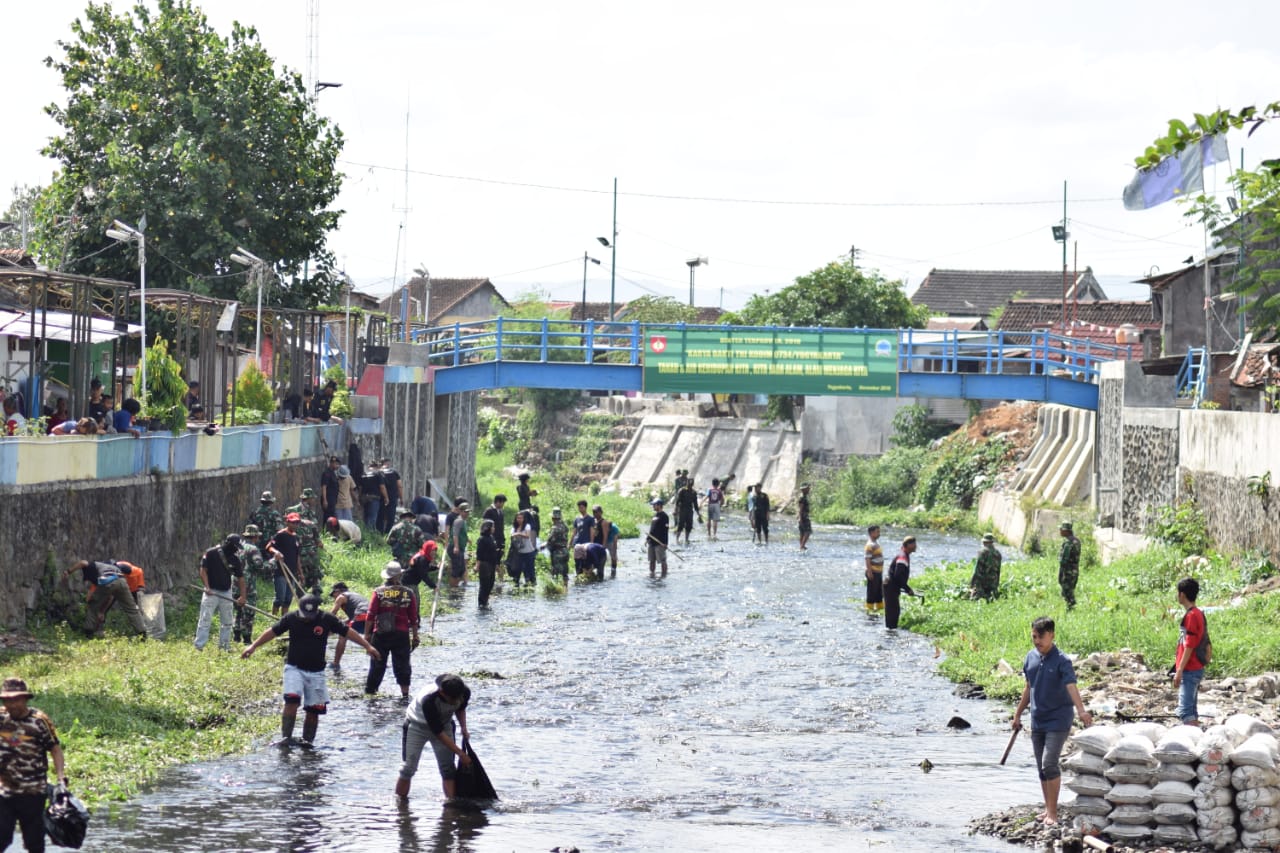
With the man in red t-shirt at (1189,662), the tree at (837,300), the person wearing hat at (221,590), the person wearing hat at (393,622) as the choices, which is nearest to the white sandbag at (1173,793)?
the man in red t-shirt at (1189,662)

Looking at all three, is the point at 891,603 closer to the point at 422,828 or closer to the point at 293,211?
the point at 422,828

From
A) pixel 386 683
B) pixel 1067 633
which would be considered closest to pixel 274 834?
pixel 386 683

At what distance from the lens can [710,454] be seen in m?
60.3

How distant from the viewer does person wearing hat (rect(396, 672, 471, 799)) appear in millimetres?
12931

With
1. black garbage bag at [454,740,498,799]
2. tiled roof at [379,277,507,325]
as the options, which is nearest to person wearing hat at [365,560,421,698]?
black garbage bag at [454,740,498,799]

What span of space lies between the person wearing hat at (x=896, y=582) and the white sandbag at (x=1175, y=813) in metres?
12.3

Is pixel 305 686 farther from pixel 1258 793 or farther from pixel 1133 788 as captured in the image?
pixel 1258 793

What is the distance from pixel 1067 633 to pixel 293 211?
25.1 metres

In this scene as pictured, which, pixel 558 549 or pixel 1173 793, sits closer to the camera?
pixel 1173 793

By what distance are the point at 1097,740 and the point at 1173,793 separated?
63cm

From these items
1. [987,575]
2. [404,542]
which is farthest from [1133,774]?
[404,542]

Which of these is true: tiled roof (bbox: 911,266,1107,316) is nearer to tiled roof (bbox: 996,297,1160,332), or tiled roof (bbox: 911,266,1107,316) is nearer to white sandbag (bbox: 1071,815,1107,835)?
tiled roof (bbox: 996,297,1160,332)

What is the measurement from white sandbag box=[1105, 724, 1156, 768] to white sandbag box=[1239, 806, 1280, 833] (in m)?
0.71

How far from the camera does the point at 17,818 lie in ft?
32.8
